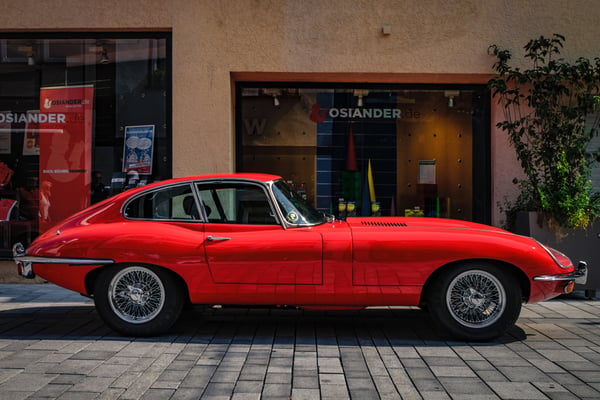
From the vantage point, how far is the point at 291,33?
8477mm

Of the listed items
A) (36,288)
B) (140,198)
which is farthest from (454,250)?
(36,288)

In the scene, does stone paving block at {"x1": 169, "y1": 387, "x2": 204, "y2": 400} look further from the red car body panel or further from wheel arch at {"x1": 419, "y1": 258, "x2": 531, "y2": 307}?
wheel arch at {"x1": 419, "y1": 258, "x2": 531, "y2": 307}

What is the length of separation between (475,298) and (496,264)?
0.34 m

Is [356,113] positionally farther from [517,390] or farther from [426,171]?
[517,390]

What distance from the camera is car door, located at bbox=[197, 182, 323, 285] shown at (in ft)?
17.0

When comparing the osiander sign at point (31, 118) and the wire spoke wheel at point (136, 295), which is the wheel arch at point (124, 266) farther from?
the osiander sign at point (31, 118)

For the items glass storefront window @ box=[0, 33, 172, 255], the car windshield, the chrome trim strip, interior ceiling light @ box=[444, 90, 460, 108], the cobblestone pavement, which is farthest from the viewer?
interior ceiling light @ box=[444, 90, 460, 108]

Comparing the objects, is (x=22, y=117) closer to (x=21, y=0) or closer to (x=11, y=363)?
(x=21, y=0)

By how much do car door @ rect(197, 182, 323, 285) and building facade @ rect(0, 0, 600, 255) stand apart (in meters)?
3.17

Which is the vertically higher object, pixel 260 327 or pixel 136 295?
pixel 136 295

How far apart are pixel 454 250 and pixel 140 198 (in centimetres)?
277

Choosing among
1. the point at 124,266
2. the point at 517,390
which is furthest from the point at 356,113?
the point at 517,390

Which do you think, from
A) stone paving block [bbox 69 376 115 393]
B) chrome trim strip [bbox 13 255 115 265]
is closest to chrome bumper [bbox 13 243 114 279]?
chrome trim strip [bbox 13 255 115 265]

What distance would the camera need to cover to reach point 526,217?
7523 mm
